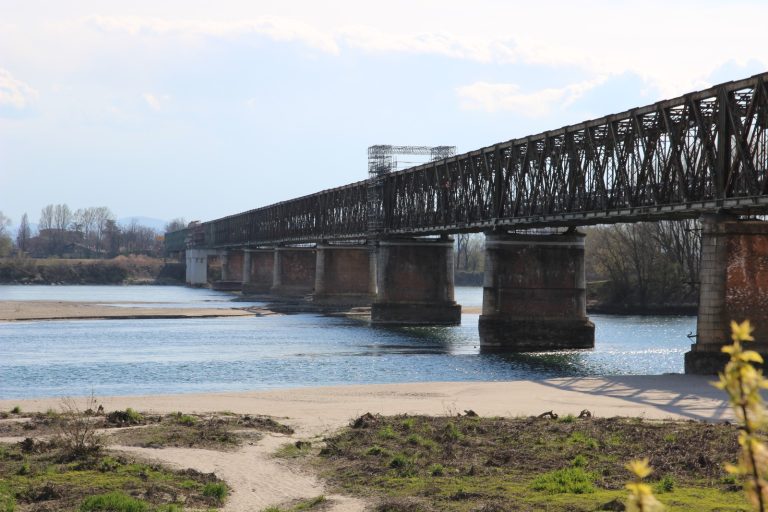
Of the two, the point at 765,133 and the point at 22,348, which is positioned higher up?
the point at 765,133

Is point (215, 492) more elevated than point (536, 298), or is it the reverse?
point (536, 298)

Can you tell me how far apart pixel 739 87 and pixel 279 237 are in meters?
127

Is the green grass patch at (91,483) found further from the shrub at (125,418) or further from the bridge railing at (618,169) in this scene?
the bridge railing at (618,169)

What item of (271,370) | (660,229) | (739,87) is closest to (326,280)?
(660,229)

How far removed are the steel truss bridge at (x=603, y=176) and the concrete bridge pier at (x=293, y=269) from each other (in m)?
46.8

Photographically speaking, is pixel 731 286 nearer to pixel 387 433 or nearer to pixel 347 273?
pixel 387 433

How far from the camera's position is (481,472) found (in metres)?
22.2

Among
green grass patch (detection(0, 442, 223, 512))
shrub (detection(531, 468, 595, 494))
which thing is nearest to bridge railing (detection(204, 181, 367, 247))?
green grass patch (detection(0, 442, 223, 512))

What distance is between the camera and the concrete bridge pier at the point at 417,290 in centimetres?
9488

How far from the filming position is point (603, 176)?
6141cm

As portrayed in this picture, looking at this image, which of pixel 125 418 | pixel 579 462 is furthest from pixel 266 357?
pixel 579 462

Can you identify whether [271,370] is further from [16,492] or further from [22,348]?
[16,492]

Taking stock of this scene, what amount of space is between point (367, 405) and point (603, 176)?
98.8 feet

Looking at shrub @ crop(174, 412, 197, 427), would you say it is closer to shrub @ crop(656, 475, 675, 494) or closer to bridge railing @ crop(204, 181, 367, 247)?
shrub @ crop(656, 475, 675, 494)
